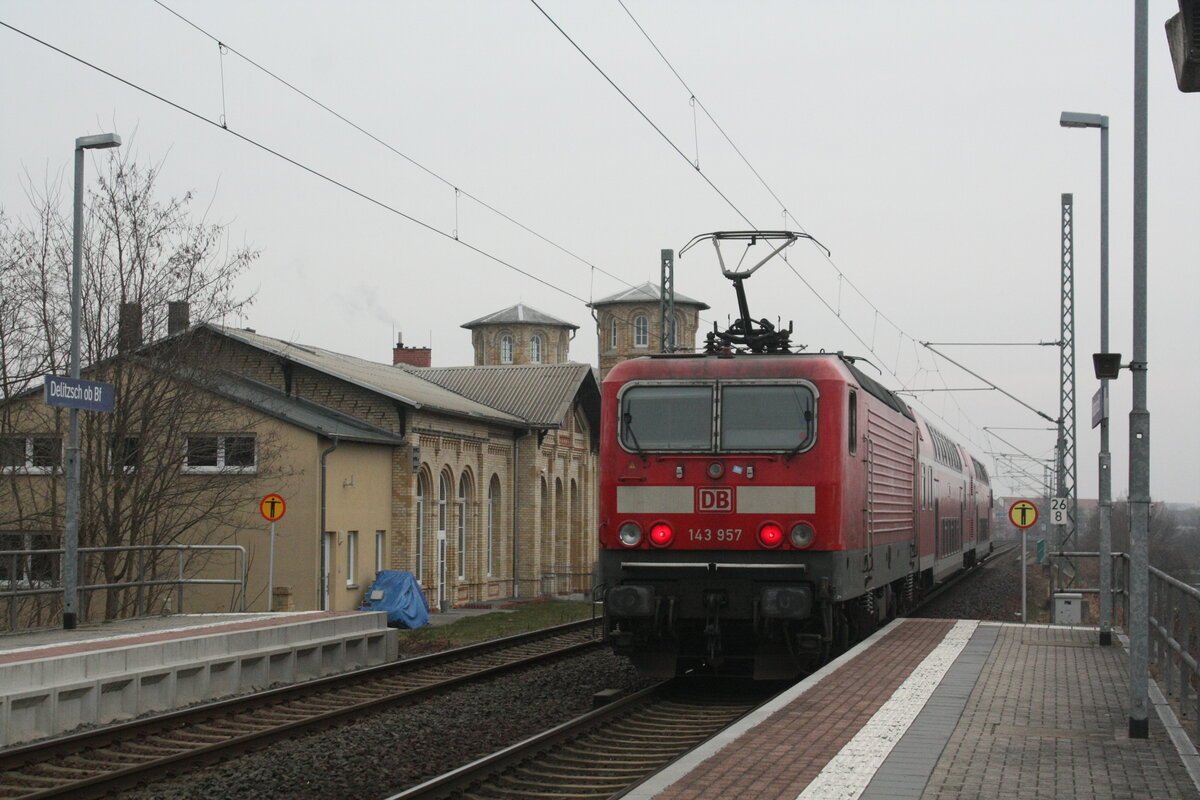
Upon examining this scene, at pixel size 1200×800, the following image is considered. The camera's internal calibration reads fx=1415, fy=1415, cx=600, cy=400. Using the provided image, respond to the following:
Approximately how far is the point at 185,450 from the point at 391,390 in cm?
759

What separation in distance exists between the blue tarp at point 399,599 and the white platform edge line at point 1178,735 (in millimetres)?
17299

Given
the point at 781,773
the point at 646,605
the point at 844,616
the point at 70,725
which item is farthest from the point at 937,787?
the point at 70,725

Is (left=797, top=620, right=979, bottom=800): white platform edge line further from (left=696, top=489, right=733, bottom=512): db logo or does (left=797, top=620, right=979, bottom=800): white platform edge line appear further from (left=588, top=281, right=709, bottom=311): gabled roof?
→ (left=588, top=281, right=709, bottom=311): gabled roof

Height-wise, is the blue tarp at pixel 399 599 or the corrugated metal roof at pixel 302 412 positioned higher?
the corrugated metal roof at pixel 302 412

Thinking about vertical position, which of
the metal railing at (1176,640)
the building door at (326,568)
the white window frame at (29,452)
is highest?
the white window frame at (29,452)

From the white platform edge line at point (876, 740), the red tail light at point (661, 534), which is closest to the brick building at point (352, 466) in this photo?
the red tail light at point (661, 534)

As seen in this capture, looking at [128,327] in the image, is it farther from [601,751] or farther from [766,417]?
[601,751]

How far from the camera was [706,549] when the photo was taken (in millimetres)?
12633

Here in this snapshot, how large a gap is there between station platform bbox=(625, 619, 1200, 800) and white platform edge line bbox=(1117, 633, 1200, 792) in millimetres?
13

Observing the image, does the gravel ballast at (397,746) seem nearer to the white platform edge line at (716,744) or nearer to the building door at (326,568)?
the white platform edge line at (716,744)

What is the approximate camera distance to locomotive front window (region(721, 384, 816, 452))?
504 inches

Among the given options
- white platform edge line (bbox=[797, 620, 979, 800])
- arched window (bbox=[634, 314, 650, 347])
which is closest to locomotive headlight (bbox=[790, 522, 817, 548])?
white platform edge line (bbox=[797, 620, 979, 800])

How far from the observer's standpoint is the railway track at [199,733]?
9.53 metres

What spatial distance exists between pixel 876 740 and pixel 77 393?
995 centimetres
